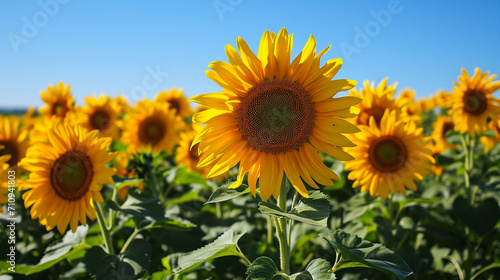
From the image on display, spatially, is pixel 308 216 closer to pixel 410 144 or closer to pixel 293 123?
pixel 293 123

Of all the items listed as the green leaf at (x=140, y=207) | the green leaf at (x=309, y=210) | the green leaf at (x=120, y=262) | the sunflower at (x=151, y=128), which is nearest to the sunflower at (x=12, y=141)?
the sunflower at (x=151, y=128)

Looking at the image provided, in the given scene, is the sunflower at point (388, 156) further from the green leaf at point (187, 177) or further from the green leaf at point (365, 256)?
the green leaf at point (187, 177)

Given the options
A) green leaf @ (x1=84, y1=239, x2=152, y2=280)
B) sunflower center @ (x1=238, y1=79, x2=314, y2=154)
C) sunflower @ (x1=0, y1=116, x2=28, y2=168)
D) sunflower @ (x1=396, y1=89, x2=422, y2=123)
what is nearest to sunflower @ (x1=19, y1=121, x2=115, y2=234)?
green leaf @ (x1=84, y1=239, x2=152, y2=280)

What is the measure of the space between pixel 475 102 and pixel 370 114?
5.60 feet

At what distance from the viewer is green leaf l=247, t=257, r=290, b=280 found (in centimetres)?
218

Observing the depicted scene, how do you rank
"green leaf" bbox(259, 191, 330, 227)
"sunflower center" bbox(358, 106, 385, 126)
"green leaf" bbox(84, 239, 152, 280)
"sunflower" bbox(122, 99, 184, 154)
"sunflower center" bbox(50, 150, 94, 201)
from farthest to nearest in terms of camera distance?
"sunflower" bbox(122, 99, 184, 154) → "sunflower center" bbox(358, 106, 385, 126) → "sunflower center" bbox(50, 150, 94, 201) → "green leaf" bbox(84, 239, 152, 280) → "green leaf" bbox(259, 191, 330, 227)

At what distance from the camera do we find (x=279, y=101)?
2.45 metres

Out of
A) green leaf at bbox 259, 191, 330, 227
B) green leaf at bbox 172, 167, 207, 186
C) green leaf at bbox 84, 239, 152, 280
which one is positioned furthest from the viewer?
green leaf at bbox 172, 167, 207, 186

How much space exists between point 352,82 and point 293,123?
18.2 inches

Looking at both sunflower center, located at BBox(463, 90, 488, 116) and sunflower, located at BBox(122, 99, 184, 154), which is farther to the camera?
sunflower, located at BBox(122, 99, 184, 154)

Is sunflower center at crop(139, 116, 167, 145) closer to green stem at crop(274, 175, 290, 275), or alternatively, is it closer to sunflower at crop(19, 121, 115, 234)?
sunflower at crop(19, 121, 115, 234)

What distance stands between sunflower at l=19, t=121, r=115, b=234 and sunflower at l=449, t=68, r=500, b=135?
422 cm

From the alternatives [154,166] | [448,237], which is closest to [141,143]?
[154,166]

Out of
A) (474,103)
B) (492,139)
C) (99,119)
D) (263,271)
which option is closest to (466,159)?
(474,103)
